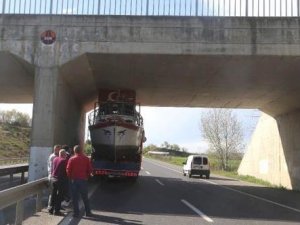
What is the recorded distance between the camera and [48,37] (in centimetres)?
1822

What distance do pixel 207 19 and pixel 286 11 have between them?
301cm

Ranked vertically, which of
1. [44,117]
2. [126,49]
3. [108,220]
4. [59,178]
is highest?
[126,49]

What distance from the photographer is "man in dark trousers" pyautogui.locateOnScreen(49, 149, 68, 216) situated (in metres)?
12.6

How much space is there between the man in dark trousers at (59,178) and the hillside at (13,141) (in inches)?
2530

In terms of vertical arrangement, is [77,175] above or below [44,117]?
below

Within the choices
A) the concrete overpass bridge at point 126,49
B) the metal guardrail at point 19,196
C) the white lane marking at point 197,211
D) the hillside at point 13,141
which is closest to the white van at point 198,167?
the concrete overpass bridge at point 126,49

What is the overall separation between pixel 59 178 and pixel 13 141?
80000 mm

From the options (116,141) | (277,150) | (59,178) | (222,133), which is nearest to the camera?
(59,178)

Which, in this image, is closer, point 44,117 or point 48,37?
point 44,117

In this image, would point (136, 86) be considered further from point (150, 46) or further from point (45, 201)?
point (45, 201)

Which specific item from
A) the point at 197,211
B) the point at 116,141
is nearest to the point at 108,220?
the point at 197,211

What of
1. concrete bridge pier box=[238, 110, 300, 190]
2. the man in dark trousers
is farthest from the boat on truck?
the man in dark trousers

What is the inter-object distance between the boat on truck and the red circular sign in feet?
18.5

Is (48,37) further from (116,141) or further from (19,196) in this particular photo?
(19,196)
